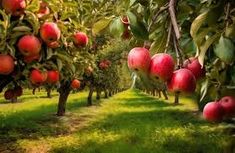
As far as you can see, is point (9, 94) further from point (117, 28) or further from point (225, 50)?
point (225, 50)

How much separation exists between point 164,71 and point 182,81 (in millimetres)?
68

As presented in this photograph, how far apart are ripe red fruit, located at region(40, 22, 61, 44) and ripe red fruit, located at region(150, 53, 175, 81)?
10.1 feet

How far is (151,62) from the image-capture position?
1.53m

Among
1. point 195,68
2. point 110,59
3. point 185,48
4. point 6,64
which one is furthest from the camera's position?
point 110,59

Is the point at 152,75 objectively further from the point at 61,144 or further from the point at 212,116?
the point at 61,144

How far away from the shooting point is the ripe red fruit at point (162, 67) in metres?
1.46

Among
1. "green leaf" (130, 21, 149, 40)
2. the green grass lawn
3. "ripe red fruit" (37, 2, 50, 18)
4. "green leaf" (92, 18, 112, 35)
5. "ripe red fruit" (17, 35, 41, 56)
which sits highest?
"ripe red fruit" (37, 2, 50, 18)

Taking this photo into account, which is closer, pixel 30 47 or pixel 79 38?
pixel 30 47

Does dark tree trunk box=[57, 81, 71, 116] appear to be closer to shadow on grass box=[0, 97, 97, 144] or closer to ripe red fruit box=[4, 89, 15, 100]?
shadow on grass box=[0, 97, 97, 144]

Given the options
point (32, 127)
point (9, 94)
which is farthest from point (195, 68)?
point (32, 127)

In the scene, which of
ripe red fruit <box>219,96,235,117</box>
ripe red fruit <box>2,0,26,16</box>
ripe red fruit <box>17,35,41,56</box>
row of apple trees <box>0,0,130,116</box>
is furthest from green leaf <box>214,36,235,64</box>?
ripe red fruit <box>2,0,26,16</box>

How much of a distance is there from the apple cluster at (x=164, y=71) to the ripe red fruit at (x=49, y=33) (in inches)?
120

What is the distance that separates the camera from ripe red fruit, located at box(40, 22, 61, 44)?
454cm

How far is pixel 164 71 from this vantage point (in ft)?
4.82
